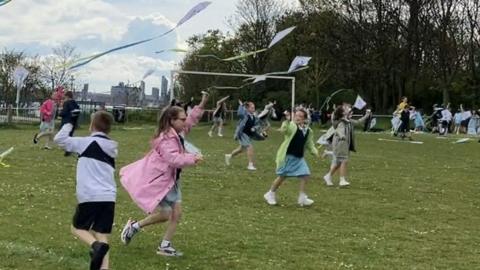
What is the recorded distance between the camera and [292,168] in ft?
37.6

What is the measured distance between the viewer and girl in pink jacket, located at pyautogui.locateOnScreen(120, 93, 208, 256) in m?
7.45

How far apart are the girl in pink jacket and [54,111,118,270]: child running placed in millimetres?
925

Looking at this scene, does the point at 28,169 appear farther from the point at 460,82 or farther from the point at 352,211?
the point at 460,82

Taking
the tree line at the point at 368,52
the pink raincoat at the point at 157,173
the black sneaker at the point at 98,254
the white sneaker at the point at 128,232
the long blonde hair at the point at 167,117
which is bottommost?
the white sneaker at the point at 128,232

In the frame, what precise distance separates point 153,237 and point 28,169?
791 cm

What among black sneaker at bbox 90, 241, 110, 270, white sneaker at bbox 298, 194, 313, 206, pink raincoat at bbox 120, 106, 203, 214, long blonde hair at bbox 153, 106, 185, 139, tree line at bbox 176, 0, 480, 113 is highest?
tree line at bbox 176, 0, 480, 113

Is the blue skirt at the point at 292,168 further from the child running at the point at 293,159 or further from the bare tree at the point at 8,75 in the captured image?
the bare tree at the point at 8,75

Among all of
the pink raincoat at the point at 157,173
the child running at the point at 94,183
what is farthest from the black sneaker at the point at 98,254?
the pink raincoat at the point at 157,173

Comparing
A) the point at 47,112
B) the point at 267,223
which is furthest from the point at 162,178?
the point at 47,112

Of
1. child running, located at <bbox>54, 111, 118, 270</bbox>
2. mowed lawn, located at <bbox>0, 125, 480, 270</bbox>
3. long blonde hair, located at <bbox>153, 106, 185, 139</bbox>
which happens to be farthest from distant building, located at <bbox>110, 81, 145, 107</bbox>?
child running, located at <bbox>54, 111, 118, 270</bbox>

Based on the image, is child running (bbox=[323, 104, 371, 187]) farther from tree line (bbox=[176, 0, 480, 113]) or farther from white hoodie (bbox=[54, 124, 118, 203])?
tree line (bbox=[176, 0, 480, 113])

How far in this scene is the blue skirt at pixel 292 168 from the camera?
11.4 metres

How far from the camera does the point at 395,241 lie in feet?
28.2

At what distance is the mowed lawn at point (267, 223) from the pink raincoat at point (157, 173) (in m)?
0.62
